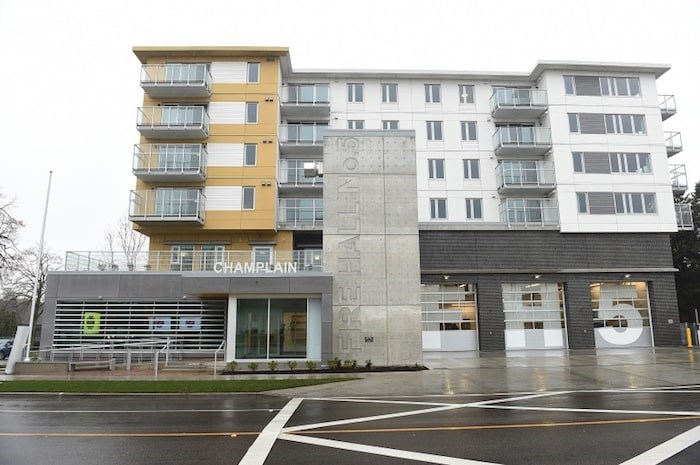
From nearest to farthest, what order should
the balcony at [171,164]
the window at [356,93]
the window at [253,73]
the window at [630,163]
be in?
the balcony at [171,164]
the window at [253,73]
the window at [630,163]
the window at [356,93]

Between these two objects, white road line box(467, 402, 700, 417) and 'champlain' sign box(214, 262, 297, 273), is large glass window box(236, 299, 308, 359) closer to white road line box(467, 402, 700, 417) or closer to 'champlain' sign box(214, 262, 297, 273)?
→ 'champlain' sign box(214, 262, 297, 273)

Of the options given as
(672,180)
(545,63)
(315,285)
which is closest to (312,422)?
(315,285)

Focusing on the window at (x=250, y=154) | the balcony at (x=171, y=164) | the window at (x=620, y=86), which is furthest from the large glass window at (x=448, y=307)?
the window at (x=620, y=86)

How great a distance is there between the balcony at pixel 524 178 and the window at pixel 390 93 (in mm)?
8579

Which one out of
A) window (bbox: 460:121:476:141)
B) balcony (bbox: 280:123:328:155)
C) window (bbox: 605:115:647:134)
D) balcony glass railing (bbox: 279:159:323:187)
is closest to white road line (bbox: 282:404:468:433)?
balcony glass railing (bbox: 279:159:323:187)

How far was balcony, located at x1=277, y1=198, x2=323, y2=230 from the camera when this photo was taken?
29750mm

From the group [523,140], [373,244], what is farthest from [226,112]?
[523,140]

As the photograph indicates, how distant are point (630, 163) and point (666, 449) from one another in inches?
1146

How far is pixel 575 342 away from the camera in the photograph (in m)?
29.3

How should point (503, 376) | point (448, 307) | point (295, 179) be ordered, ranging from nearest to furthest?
point (503, 376) < point (448, 307) < point (295, 179)

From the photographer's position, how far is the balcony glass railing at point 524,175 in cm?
3121

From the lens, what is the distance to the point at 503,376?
56.6ft

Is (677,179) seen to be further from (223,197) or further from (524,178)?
(223,197)

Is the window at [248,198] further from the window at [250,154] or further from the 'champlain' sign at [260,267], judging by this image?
the 'champlain' sign at [260,267]
